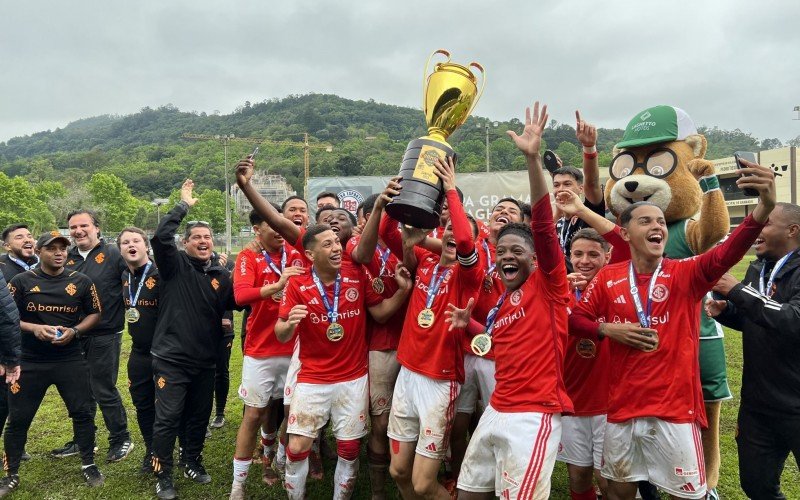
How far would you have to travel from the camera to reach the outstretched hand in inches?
116

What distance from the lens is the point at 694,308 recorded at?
10.6ft

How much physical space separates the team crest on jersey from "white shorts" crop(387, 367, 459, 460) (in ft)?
5.11

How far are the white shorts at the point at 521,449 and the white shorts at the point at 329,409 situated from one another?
1262mm

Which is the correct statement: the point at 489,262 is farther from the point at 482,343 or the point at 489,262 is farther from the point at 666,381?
the point at 666,381

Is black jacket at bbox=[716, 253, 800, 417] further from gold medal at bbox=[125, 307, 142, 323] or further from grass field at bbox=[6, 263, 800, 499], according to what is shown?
gold medal at bbox=[125, 307, 142, 323]

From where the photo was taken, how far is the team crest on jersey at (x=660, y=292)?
3.21m

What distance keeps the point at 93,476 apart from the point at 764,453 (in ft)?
19.3

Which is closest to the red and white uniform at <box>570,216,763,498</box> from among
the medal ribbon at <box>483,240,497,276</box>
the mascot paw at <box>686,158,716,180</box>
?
the medal ribbon at <box>483,240,497,276</box>

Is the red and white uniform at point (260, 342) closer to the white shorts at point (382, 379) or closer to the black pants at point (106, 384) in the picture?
the white shorts at point (382, 379)

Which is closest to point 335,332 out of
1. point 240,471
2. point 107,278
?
point 240,471

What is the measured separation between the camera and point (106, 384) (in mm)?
5738

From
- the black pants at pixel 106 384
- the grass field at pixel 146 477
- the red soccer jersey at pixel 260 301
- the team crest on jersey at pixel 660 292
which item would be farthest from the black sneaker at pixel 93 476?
the team crest on jersey at pixel 660 292

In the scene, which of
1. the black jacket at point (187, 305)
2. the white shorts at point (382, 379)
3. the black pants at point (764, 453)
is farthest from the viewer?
the black jacket at point (187, 305)

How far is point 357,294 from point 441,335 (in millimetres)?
859
